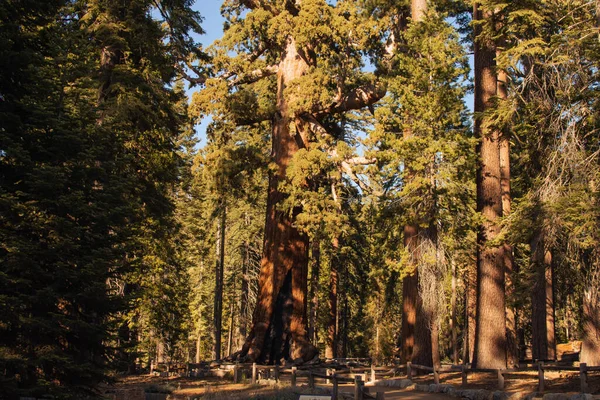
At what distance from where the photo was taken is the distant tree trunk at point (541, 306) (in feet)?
51.7

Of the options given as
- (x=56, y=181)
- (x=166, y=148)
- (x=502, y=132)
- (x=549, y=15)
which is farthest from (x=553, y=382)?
(x=166, y=148)

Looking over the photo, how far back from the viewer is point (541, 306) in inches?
958

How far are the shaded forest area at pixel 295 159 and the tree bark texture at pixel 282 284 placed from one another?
0.29 ft

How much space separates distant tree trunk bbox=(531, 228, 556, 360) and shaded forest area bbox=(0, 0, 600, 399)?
96 mm

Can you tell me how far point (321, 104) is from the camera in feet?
80.3

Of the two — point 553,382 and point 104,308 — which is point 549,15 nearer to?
point 553,382

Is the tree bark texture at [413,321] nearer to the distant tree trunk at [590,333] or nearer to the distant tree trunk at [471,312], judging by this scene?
the distant tree trunk at [590,333]

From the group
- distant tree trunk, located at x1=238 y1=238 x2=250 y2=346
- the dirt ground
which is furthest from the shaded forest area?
distant tree trunk, located at x1=238 y1=238 x2=250 y2=346

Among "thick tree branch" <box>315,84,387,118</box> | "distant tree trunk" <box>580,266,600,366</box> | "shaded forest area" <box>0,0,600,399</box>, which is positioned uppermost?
"thick tree branch" <box>315,84,387,118</box>

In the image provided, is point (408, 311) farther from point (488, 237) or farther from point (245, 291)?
point (245, 291)

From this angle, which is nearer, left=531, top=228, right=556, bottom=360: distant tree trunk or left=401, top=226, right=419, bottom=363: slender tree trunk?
left=531, top=228, right=556, bottom=360: distant tree trunk

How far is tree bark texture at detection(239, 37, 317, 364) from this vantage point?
77.4 ft

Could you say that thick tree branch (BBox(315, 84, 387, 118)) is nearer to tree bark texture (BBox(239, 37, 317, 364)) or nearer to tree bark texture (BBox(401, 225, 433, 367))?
tree bark texture (BBox(239, 37, 317, 364))

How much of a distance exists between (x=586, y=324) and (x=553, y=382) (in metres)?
2.39
